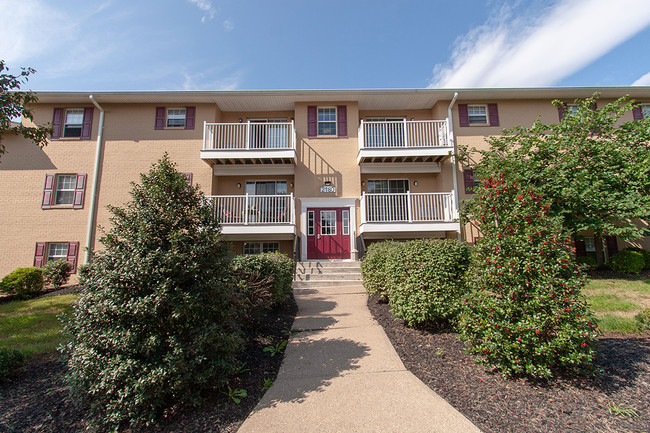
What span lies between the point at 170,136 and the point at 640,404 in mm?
14484

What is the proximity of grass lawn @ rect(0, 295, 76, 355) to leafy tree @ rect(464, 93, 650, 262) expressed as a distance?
11.5 meters

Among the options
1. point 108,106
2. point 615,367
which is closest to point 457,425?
point 615,367

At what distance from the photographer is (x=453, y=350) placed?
437cm

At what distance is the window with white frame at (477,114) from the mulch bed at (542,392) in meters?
10.1

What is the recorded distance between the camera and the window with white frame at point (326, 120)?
13008mm

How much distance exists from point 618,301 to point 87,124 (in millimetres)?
18199

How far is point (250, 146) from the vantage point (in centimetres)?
1216

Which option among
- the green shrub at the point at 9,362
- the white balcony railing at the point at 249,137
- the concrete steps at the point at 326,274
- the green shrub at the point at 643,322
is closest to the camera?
the green shrub at the point at 9,362

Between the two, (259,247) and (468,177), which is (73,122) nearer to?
(259,247)

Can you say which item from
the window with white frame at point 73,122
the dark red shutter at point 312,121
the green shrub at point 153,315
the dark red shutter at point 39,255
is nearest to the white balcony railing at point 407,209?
the dark red shutter at point 312,121

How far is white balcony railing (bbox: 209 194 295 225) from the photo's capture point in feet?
→ 37.3

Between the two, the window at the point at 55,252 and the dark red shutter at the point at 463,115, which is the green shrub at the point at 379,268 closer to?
the dark red shutter at the point at 463,115

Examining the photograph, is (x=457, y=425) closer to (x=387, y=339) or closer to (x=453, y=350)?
(x=453, y=350)

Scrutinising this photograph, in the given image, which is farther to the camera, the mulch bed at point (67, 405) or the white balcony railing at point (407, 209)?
the white balcony railing at point (407, 209)
